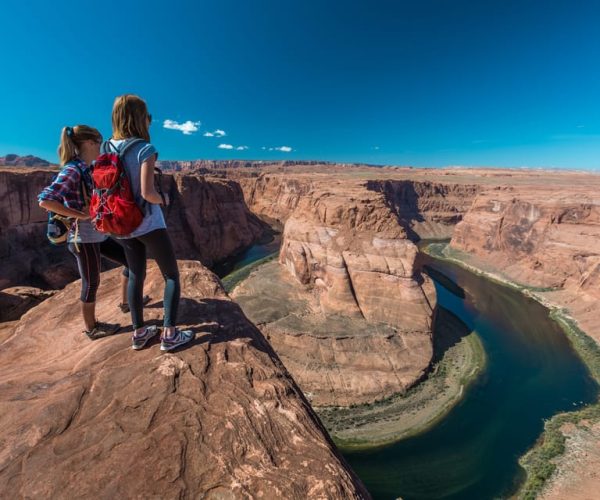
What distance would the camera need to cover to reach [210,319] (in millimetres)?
4637

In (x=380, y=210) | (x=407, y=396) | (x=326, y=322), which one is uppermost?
(x=380, y=210)

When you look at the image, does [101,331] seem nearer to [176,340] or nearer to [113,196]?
[176,340]

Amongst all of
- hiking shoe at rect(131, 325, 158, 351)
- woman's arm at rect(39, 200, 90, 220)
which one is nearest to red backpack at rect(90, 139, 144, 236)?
woman's arm at rect(39, 200, 90, 220)

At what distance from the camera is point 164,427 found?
271cm

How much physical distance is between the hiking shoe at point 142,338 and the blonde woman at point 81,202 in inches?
38.8

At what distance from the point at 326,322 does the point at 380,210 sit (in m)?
11.3

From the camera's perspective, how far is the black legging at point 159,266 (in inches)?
148

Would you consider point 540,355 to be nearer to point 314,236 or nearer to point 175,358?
point 314,236

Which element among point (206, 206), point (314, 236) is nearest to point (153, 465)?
point (314, 236)

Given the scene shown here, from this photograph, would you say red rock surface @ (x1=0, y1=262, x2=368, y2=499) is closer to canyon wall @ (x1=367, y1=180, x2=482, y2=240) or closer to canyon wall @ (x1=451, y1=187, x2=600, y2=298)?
canyon wall @ (x1=451, y1=187, x2=600, y2=298)

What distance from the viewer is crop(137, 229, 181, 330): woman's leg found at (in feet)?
12.3

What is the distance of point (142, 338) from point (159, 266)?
1.04 m

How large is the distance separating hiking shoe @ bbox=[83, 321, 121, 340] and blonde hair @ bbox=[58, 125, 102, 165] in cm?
261

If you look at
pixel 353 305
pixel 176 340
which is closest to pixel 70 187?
pixel 176 340
